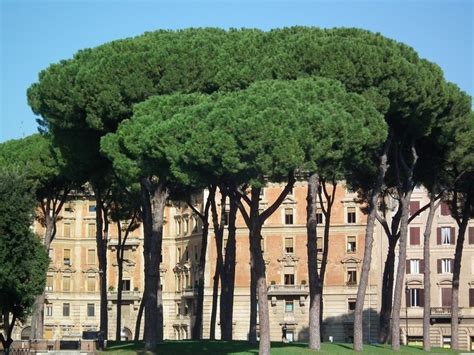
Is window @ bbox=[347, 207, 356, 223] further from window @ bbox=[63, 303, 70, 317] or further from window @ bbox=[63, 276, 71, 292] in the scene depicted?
window @ bbox=[63, 303, 70, 317]

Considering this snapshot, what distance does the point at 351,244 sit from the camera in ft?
303

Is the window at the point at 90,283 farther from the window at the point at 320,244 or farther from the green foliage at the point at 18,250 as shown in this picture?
the green foliage at the point at 18,250

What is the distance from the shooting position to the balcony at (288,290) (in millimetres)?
92438

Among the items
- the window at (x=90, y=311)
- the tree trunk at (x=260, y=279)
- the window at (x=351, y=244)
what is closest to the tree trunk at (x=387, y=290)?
the tree trunk at (x=260, y=279)

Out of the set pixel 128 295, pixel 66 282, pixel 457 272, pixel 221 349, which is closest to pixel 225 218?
pixel 457 272

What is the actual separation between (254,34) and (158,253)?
9608 mm

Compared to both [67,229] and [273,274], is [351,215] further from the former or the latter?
[67,229]

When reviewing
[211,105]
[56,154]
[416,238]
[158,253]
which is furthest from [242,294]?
[211,105]

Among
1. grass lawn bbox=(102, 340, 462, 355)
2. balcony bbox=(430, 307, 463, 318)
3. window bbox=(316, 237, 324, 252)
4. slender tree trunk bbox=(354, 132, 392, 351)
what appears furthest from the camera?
window bbox=(316, 237, 324, 252)

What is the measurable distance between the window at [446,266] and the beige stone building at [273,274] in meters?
0.07

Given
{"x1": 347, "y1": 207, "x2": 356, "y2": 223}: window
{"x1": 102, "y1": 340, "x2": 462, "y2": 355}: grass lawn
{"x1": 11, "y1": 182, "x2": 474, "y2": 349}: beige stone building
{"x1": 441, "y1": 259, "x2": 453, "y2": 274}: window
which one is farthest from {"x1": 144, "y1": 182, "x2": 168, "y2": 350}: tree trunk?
{"x1": 347, "y1": 207, "x2": 356, "y2": 223}: window

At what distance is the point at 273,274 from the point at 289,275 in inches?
48.7

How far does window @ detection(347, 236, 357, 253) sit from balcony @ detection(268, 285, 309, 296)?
173 inches

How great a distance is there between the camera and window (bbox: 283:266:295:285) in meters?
93.3
